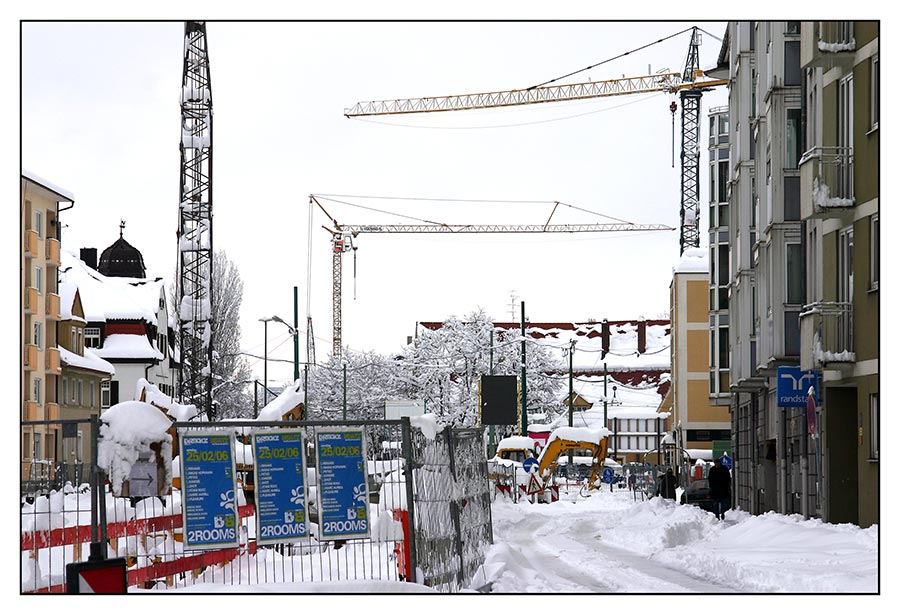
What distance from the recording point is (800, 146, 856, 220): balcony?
2738 centimetres

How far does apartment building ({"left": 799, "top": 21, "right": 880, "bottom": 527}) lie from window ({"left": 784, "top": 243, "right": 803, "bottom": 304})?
495 centimetres

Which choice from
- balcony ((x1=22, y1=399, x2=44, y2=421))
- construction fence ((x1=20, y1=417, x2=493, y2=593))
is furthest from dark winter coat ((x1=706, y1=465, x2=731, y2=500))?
balcony ((x1=22, y1=399, x2=44, y2=421))

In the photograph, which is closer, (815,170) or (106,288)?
(815,170)

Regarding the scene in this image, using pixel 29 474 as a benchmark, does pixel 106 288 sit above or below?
above

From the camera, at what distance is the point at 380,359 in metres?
125

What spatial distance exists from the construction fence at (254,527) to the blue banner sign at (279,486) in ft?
0.25

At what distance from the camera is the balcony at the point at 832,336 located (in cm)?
2778

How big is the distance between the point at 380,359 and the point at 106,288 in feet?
95.8

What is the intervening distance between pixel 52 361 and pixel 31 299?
6053 mm

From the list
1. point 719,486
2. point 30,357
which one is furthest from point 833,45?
point 30,357

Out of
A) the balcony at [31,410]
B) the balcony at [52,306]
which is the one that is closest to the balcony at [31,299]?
the balcony at [52,306]

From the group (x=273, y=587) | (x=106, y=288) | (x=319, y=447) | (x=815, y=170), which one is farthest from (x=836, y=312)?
(x=106, y=288)

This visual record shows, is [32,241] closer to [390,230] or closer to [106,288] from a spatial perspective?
[106,288]

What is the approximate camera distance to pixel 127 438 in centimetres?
1569
